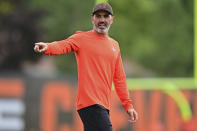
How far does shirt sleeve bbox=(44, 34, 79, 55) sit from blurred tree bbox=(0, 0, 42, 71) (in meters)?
14.4

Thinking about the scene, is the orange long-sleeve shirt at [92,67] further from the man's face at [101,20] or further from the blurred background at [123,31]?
the blurred background at [123,31]

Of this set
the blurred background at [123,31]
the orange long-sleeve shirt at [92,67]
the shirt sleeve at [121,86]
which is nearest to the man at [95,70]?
the orange long-sleeve shirt at [92,67]

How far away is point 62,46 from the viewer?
5.99 meters

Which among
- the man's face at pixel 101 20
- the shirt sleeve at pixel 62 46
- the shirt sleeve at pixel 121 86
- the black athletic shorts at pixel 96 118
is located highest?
the man's face at pixel 101 20

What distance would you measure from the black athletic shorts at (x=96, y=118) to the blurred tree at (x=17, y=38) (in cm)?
1442

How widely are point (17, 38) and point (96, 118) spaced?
15.0m

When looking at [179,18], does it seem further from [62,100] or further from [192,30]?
[62,100]

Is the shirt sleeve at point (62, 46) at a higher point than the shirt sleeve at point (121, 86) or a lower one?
higher

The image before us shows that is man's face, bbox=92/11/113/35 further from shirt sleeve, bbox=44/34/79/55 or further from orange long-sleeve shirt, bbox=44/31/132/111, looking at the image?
shirt sleeve, bbox=44/34/79/55

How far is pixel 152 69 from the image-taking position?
21.6 meters

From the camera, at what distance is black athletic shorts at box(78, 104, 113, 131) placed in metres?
6.09

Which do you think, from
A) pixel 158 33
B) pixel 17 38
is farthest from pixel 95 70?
pixel 158 33

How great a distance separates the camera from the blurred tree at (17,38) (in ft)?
67.3

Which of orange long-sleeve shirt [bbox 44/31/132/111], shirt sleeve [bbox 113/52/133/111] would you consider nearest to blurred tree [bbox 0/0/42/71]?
shirt sleeve [bbox 113/52/133/111]
